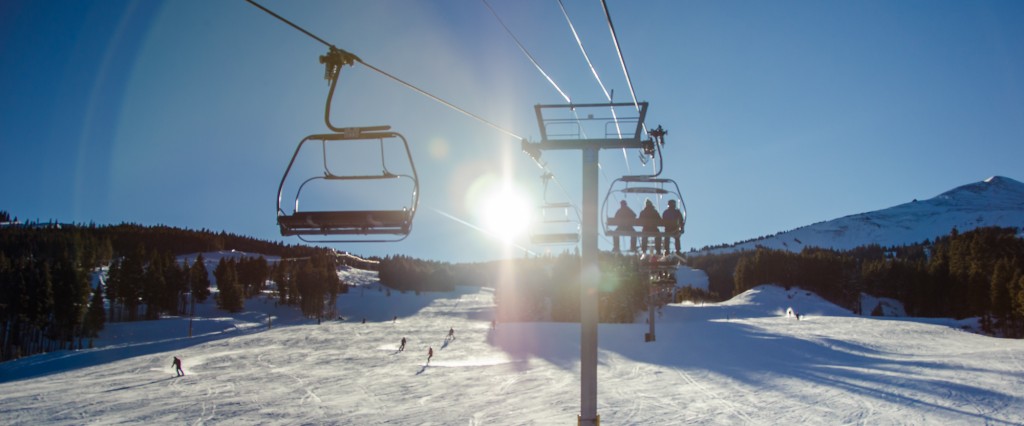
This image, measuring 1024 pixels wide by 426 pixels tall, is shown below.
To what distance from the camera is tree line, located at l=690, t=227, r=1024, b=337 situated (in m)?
68.4

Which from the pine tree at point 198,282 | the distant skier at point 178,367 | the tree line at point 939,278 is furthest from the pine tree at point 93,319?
the tree line at point 939,278

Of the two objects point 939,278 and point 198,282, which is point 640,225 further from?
point 939,278

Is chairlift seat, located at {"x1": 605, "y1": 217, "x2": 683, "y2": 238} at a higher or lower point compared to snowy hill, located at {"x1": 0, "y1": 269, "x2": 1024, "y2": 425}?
higher

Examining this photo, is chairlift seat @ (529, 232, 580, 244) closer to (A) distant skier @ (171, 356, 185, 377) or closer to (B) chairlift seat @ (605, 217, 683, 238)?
(B) chairlift seat @ (605, 217, 683, 238)

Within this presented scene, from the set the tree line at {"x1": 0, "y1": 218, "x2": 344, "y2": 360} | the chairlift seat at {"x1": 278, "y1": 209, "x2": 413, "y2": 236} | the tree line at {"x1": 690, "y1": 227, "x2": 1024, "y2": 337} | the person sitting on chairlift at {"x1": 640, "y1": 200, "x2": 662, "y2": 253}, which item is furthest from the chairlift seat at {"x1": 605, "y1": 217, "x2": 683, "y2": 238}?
the tree line at {"x1": 690, "y1": 227, "x2": 1024, "y2": 337}

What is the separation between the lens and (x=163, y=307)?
86.0 metres

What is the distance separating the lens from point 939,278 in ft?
314

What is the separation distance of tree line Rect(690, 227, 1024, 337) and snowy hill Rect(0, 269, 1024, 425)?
15.8 metres

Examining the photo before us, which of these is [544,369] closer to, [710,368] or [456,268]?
[710,368]

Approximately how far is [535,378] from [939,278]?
90.5 meters

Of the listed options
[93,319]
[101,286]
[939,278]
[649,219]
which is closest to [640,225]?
[649,219]

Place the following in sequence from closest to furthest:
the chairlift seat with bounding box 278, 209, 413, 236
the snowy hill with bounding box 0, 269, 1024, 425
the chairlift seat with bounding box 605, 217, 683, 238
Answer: the chairlift seat with bounding box 278, 209, 413, 236 → the chairlift seat with bounding box 605, 217, 683, 238 → the snowy hill with bounding box 0, 269, 1024, 425

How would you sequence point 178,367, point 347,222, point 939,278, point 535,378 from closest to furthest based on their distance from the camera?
point 347,222 → point 535,378 → point 178,367 → point 939,278

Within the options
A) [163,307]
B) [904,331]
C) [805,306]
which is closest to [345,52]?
[904,331]
